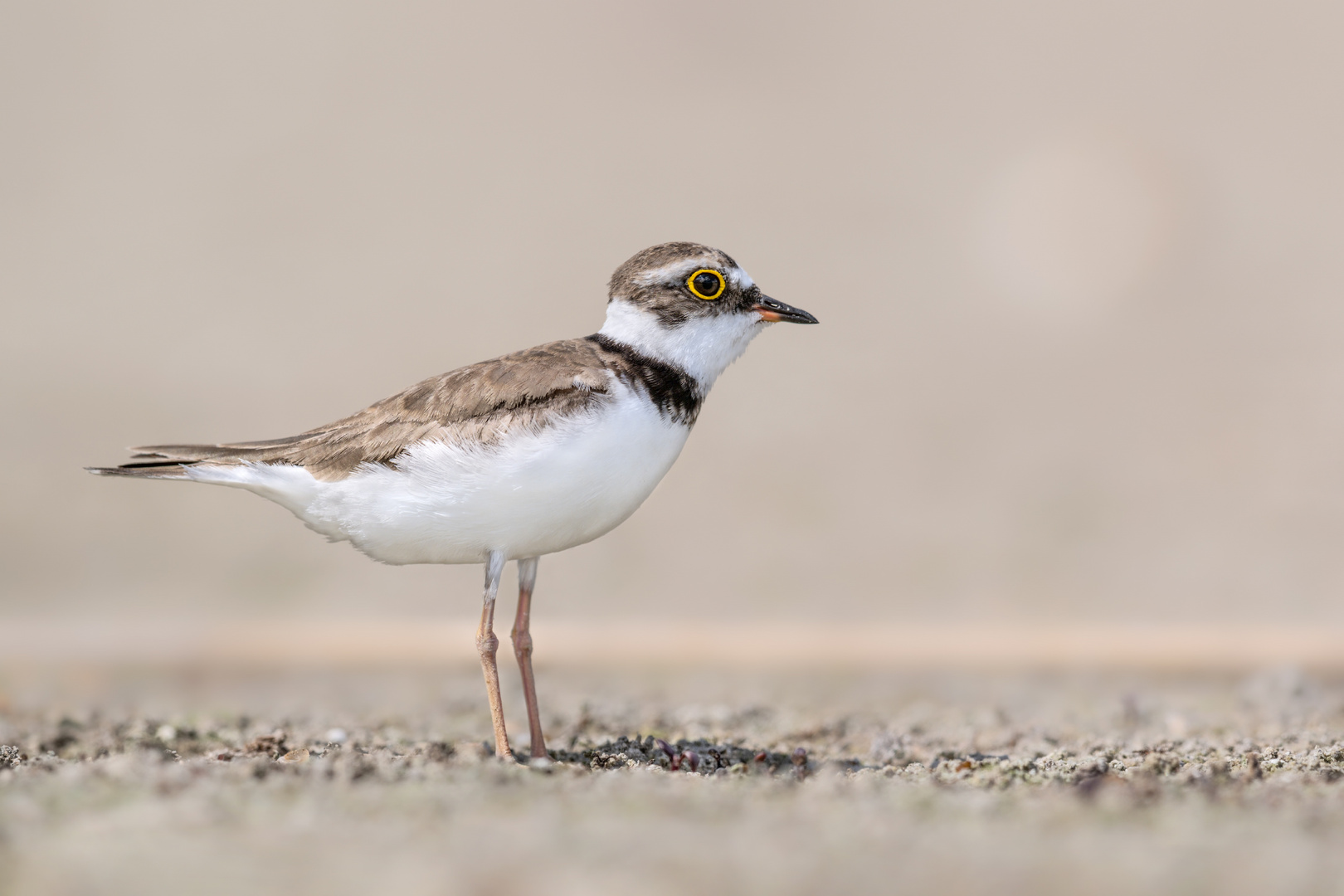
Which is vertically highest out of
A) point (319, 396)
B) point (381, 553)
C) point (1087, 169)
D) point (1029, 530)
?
point (1087, 169)

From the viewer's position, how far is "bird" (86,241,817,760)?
4027 millimetres

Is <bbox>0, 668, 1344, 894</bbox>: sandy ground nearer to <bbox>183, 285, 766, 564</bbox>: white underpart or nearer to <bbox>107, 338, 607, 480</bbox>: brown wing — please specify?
<bbox>183, 285, 766, 564</bbox>: white underpart

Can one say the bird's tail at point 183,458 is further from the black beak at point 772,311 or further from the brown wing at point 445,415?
the black beak at point 772,311

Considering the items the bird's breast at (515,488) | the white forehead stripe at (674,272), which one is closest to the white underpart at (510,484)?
the bird's breast at (515,488)

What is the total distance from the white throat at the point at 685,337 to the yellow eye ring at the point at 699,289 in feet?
0.24

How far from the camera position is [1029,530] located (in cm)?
973

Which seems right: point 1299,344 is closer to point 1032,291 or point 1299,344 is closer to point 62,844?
point 1032,291

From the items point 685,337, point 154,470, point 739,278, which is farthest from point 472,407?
point 154,470

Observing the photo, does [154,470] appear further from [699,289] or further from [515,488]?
[699,289]

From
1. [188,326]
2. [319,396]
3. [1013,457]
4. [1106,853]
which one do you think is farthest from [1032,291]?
[1106,853]

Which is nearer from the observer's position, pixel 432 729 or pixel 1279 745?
pixel 1279 745

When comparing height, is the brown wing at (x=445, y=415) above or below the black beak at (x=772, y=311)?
below

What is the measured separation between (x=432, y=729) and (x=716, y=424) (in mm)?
6625

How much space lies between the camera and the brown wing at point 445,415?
409 cm
